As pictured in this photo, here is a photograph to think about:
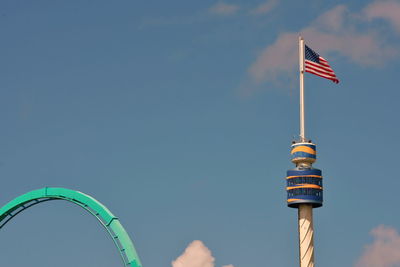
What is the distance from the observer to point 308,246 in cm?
15012

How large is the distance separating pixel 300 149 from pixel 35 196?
4302cm

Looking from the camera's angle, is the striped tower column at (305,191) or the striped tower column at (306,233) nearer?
the striped tower column at (305,191)

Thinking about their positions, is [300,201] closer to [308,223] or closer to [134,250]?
[308,223]

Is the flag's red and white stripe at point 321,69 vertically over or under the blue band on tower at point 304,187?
over

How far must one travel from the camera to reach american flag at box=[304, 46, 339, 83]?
14450 cm

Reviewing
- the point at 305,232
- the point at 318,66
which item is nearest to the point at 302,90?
the point at 318,66

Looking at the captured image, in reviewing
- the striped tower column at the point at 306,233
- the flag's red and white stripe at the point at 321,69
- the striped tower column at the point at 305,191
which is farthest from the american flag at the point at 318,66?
the striped tower column at the point at 306,233

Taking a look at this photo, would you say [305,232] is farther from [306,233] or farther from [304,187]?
[304,187]

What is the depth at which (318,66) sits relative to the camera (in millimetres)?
145750

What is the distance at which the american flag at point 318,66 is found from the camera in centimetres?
14450

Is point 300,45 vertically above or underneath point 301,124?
above

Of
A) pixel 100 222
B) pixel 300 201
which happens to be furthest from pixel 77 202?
pixel 300 201

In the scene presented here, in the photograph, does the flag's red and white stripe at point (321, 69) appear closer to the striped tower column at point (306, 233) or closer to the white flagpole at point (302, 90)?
the white flagpole at point (302, 90)

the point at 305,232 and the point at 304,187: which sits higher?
the point at 304,187
